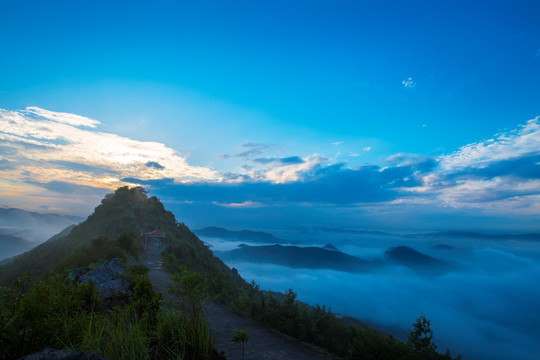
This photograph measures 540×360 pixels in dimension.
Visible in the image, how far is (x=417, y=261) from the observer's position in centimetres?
18462

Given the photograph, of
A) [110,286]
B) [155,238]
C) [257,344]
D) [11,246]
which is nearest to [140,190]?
[155,238]

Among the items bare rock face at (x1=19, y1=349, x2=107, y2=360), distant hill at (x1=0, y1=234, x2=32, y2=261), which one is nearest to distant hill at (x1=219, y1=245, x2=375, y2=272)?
distant hill at (x1=0, y1=234, x2=32, y2=261)

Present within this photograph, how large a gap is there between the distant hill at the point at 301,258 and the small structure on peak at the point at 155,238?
14304 cm

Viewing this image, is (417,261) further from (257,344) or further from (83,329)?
(83,329)

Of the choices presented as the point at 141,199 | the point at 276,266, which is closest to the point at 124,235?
the point at 141,199

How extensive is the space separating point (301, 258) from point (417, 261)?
308ft

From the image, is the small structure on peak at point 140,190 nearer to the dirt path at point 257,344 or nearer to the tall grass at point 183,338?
the dirt path at point 257,344

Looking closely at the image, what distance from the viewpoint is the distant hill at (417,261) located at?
6898 inches

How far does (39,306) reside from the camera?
4.16 metres

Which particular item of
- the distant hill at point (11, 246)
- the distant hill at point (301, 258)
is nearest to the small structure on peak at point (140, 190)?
the distant hill at point (301, 258)

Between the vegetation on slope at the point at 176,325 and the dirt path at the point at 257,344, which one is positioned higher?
the vegetation on slope at the point at 176,325

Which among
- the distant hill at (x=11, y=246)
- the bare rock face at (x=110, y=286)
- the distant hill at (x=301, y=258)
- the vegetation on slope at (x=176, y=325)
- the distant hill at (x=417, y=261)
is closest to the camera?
the vegetation on slope at (x=176, y=325)

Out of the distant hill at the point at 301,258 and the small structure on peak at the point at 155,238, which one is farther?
the distant hill at the point at 301,258

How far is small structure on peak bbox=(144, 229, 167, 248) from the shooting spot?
119 ft
